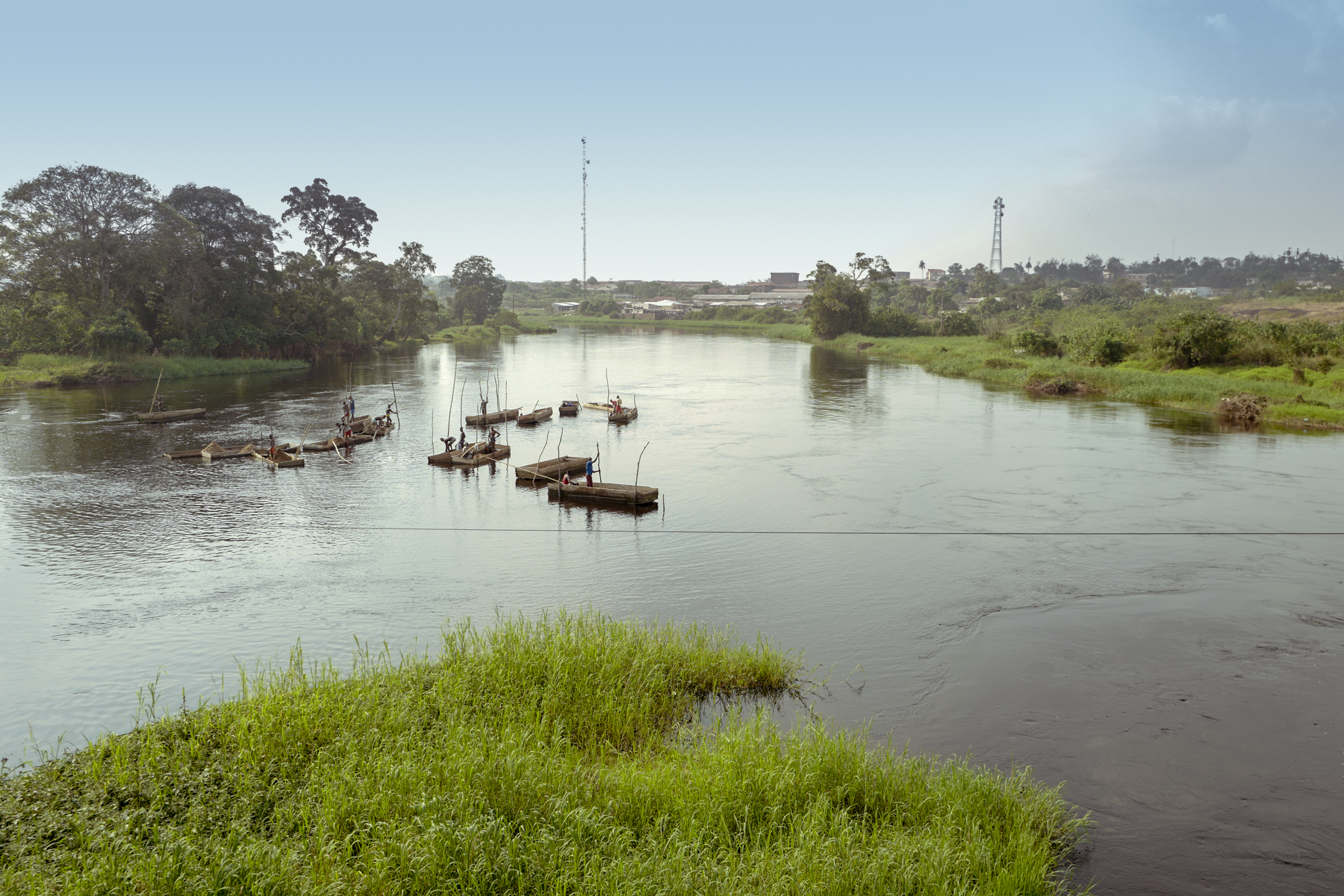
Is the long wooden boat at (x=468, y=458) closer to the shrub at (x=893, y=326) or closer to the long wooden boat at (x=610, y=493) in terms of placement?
the long wooden boat at (x=610, y=493)

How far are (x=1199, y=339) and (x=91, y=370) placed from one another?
61695mm

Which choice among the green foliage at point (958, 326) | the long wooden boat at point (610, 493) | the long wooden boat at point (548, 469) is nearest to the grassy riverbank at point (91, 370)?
the long wooden boat at point (548, 469)

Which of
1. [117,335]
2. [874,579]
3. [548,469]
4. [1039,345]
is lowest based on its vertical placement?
[874,579]

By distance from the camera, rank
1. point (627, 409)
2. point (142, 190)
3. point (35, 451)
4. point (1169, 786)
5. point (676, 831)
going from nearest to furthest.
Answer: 1. point (676, 831)
2. point (1169, 786)
3. point (35, 451)
4. point (627, 409)
5. point (142, 190)

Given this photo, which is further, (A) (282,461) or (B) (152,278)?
(B) (152,278)

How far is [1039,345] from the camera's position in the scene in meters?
57.9

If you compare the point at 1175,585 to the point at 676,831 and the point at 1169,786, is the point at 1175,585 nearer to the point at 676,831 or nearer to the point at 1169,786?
the point at 1169,786

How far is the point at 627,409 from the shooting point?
39.7m

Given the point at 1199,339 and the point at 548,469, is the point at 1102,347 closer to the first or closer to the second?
the point at 1199,339

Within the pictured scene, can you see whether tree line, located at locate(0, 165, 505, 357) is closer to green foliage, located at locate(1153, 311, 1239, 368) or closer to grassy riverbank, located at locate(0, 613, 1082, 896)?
grassy riverbank, located at locate(0, 613, 1082, 896)

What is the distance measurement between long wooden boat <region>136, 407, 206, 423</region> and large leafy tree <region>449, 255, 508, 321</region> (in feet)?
275

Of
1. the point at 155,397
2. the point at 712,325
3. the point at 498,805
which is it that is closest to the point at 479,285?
the point at 712,325

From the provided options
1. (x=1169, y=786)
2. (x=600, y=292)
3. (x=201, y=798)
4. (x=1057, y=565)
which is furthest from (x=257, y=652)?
(x=600, y=292)

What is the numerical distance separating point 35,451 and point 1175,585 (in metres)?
34.8
